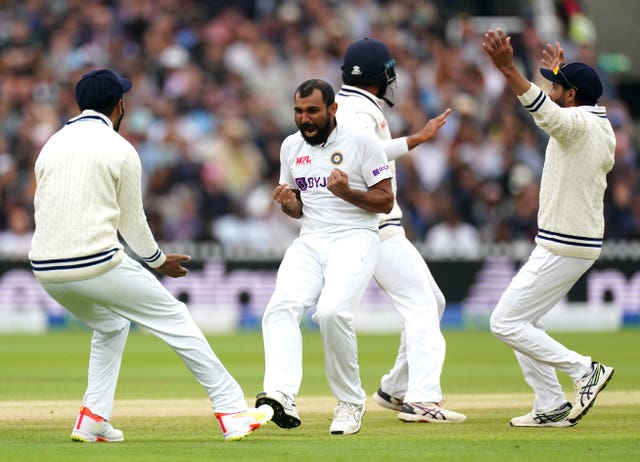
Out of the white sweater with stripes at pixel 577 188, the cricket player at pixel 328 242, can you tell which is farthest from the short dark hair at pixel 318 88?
the white sweater with stripes at pixel 577 188

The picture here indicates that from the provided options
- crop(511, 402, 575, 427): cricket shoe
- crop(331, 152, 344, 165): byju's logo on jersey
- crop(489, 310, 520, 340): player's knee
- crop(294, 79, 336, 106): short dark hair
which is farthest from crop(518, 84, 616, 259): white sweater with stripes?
crop(294, 79, 336, 106): short dark hair

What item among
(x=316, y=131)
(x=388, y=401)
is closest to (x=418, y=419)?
(x=388, y=401)

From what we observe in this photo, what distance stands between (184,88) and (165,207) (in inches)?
96.6

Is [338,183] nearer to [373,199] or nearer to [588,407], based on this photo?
[373,199]

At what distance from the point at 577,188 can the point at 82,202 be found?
3.06m

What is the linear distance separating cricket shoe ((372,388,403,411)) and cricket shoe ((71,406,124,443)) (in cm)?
229

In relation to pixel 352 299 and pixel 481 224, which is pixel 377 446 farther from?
pixel 481 224

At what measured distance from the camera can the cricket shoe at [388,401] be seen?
30.3 ft

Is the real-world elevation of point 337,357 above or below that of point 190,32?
below

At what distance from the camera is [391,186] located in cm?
799

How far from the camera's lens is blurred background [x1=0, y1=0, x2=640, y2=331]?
1845cm

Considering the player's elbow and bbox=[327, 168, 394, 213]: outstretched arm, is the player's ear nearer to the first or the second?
bbox=[327, 168, 394, 213]: outstretched arm

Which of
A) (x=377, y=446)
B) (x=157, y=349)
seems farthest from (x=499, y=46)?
(x=157, y=349)

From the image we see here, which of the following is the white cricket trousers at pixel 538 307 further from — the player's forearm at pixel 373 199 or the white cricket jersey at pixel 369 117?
the player's forearm at pixel 373 199
